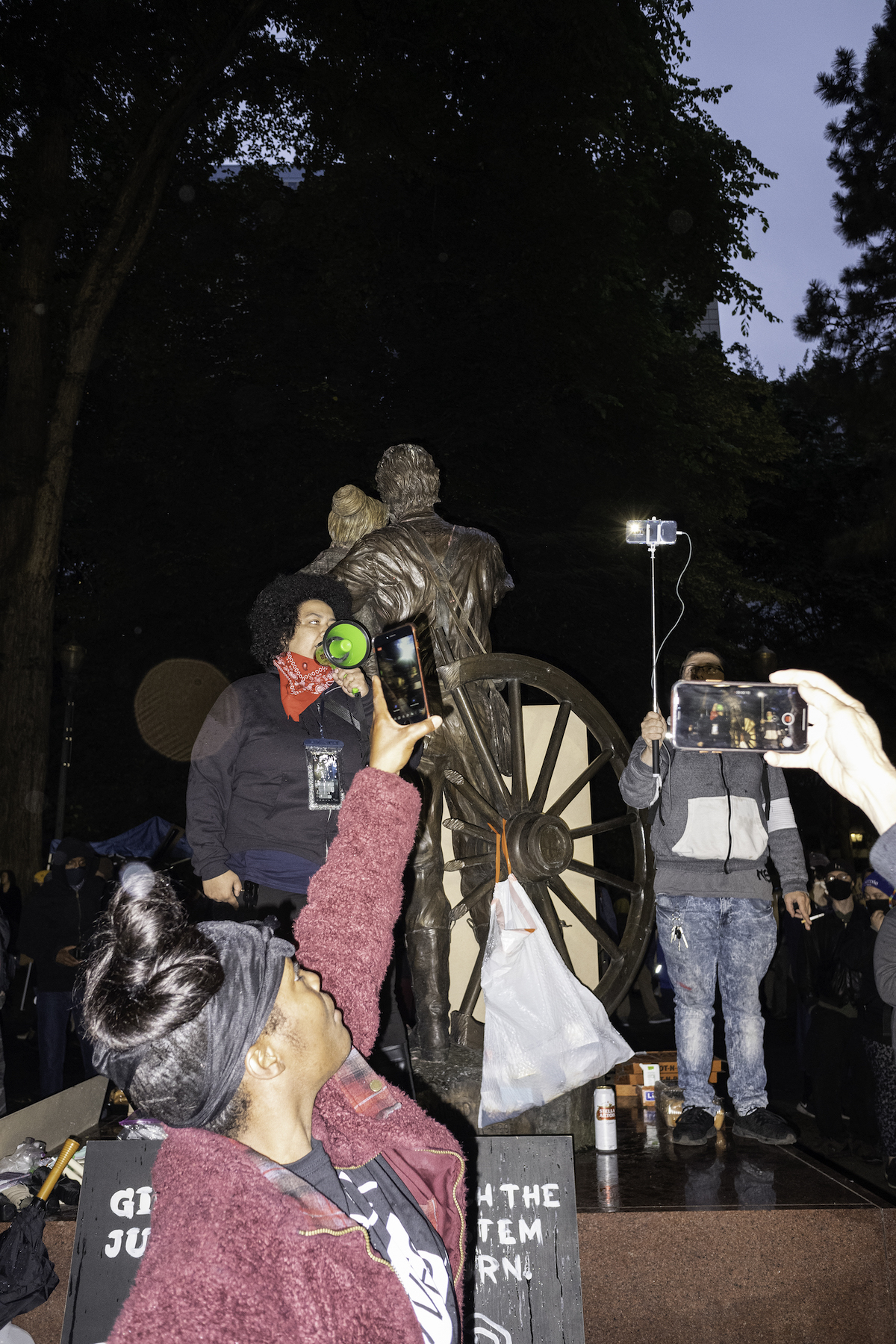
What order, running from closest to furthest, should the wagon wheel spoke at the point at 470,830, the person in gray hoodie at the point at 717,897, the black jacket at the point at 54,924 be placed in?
1. the person in gray hoodie at the point at 717,897
2. the wagon wheel spoke at the point at 470,830
3. the black jacket at the point at 54,924

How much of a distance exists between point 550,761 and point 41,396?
6971 mm

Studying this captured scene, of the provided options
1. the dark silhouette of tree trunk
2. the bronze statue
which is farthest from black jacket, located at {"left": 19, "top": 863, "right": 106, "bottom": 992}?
the bronze statue

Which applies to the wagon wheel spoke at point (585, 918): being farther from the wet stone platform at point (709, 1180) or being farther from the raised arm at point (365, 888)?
the raised arm at point (365, 888)

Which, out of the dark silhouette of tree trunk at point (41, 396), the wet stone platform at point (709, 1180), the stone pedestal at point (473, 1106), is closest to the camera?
the wet stone platform at point (709, 1180)

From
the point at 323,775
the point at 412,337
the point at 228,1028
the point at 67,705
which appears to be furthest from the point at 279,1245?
the point at 67,705

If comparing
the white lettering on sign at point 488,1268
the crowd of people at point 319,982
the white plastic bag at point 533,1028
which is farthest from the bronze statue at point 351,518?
the white lettering on sign at point 488,1268

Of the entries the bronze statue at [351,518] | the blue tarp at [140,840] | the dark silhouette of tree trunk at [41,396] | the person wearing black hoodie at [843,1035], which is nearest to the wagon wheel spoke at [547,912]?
the bronze statue at [351,518]

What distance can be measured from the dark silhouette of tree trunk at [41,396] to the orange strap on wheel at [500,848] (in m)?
5.83

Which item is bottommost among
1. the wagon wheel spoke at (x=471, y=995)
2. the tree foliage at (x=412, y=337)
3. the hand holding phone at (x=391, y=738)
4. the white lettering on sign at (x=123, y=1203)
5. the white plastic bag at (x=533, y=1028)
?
the wagon wheel spoke at (x=471, y=995)

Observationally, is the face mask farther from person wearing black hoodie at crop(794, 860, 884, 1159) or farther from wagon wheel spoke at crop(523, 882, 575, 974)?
wagon wheel spoke at crop(523, 882, 575, 974)

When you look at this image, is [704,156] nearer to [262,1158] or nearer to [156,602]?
[156,602]

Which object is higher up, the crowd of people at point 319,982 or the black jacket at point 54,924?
the crowd of people at point 319,982

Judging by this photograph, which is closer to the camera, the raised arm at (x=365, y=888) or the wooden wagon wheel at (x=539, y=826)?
the raised arm at (x=365, y=888)

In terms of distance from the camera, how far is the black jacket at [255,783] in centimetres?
315
